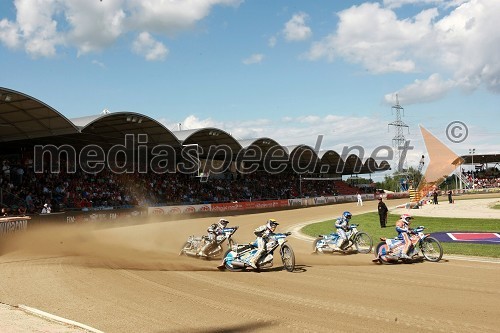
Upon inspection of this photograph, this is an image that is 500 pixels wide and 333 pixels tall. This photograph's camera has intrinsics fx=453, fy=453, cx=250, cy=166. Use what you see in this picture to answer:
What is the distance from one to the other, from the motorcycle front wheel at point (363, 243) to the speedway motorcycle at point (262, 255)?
436 cm

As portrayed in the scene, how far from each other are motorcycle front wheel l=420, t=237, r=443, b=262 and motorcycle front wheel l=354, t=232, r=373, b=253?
2345 millimetres

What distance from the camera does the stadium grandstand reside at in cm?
2939

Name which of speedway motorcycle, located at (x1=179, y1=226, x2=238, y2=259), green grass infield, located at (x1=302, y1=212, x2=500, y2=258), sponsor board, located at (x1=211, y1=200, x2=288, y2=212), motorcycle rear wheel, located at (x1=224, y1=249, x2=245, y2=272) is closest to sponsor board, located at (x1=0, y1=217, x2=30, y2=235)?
speedway motorcycle, located at (x1=179, y1=226, x2=238, y2=259)

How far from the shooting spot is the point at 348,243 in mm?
14688

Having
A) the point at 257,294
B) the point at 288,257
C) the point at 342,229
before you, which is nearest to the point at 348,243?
the point at 342,229

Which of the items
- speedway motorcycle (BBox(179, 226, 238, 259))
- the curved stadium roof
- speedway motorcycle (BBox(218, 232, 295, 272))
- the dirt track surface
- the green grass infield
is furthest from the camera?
the curved stadium roof

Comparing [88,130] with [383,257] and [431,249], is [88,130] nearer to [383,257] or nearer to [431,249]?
[383,257]

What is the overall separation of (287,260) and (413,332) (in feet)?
17.8

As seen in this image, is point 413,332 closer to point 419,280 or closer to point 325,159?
point 419,280

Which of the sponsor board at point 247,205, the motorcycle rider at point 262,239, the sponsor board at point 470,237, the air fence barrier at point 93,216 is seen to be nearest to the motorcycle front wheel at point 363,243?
the sponsor board at point 470,237

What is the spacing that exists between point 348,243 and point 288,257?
4164 millimetres

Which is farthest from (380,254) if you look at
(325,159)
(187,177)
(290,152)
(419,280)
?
(325,159)

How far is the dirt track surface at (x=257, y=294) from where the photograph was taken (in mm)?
6500

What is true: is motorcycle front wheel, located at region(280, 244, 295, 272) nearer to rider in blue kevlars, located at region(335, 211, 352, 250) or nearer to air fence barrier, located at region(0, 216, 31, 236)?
rider in blue kevlars, located at region(335, 211, 352, 250)
